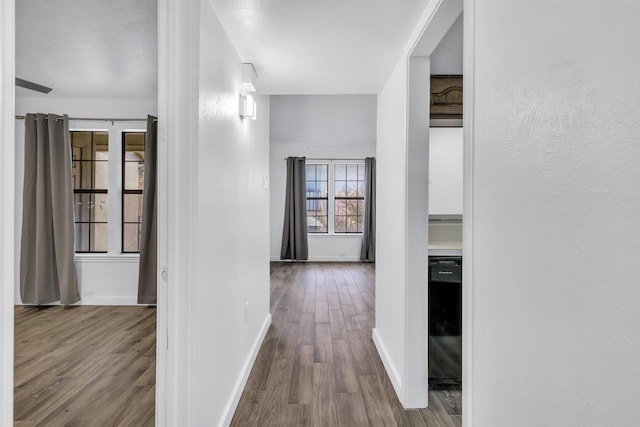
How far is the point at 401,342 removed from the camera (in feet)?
7.94

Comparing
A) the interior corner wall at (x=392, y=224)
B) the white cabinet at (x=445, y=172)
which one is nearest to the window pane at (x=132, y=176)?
the interior corner wall at (x=392, y=224)

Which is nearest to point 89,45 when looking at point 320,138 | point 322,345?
point 322,345

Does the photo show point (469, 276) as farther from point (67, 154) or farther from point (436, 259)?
point (67, 154)

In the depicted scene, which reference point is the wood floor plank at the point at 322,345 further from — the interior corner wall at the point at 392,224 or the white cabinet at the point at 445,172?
the white cabinet at the point at 445,172

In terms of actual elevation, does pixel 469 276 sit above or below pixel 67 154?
below

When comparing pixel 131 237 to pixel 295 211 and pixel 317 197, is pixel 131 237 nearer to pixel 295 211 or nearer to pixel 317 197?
pixel 295 211

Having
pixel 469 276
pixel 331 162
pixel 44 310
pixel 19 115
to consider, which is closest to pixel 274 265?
pixel 331 162

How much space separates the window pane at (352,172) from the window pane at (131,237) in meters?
4.61

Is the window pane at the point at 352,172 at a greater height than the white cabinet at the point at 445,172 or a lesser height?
greater

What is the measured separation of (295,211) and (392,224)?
5.30 meters

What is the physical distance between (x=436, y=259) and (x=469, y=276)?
1400 millimetres

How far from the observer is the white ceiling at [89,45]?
7.98 ft

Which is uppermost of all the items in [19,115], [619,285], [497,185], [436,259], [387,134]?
[19,115]

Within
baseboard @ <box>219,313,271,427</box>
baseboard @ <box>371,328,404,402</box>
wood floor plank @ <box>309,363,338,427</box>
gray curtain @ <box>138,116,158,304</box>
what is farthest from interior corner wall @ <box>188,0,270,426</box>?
gray curtain @ <box>138,116,158,304</box>
